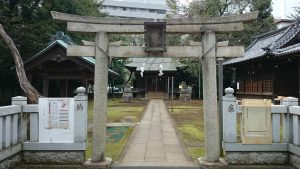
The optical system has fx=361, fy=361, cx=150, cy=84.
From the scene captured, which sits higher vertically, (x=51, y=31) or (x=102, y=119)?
(x=51, y=31)

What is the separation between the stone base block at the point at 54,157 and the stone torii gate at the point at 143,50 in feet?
1.42

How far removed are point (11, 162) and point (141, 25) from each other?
4.73 metres

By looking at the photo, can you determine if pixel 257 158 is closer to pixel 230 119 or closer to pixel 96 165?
pixel 230 119

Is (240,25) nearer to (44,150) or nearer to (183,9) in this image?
(44,150)

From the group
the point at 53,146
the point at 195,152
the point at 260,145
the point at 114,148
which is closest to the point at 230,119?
the point at 260,145

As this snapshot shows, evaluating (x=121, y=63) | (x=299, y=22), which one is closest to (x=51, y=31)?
(x=299, y=22)

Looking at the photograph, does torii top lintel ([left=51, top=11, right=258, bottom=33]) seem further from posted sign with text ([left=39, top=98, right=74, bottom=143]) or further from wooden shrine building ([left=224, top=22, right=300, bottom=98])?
wooden shrine building ([left=224, top=22, right=300, bottom=98])

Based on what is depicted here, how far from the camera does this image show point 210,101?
31.0 ft

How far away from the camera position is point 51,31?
31.5 metres

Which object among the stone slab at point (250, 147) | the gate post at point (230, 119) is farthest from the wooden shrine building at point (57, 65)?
the stone slab at point (250, 147)

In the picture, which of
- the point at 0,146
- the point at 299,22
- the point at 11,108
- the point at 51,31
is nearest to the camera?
the point at 0,146

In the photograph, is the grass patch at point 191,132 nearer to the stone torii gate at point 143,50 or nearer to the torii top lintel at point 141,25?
the stone torii gate at point 143,50

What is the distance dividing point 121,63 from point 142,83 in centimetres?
843

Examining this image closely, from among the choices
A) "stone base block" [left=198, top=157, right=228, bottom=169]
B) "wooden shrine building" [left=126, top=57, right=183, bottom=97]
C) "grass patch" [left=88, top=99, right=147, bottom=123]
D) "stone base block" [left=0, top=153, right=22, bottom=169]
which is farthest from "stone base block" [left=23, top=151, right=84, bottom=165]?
"wooden shrine building" [left=126, top=57, right=183, bottom=97]
